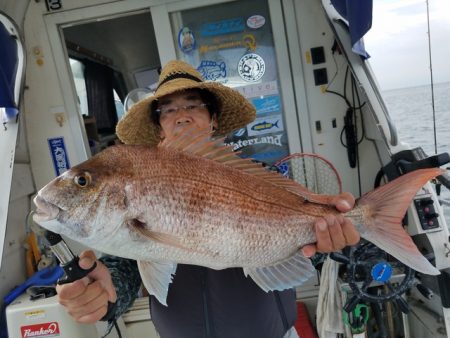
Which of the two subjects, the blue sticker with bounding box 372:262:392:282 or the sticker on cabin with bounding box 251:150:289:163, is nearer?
the blue sticker with bounding box 372:262:392:282

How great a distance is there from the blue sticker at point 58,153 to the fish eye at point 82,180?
2.91 metres

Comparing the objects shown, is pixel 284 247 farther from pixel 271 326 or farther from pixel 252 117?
pixel 252 117

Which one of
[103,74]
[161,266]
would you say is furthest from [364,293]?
[103,74]

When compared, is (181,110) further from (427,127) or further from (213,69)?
(427,127)

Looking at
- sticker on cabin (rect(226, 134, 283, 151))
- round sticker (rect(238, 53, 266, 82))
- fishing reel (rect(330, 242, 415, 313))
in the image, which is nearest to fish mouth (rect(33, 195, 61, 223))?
fishing reel (rect(330, 242, 415, 313))

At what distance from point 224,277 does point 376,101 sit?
1.76 m

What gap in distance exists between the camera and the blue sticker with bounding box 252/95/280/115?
11.4 feet

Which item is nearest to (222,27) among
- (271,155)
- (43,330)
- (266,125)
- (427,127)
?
(266,125)

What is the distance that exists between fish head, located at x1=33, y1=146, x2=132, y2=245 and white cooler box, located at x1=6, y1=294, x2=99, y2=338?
179cm

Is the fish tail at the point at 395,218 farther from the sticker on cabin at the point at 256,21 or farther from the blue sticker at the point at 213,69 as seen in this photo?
the sticker on cabin at the point at 256,21

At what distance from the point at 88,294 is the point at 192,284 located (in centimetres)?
47

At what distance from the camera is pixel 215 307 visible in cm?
145

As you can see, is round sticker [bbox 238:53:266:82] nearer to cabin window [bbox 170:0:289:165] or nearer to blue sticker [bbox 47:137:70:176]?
cabin window [bbox 170:0:289:165]

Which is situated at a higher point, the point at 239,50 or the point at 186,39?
the point at 186,39
